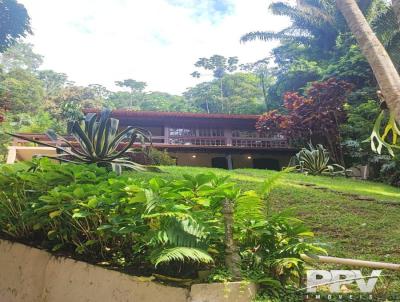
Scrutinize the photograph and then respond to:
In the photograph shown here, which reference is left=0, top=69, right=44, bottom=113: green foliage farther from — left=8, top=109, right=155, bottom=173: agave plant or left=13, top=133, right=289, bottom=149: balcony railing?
left=8, top=109, right=155, bottom=173: agave plant

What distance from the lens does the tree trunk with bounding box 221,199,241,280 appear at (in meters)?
2.34

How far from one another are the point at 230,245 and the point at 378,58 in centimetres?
216

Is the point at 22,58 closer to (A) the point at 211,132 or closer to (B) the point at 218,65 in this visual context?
(B) the point at 218,65

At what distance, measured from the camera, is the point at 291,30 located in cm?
2450

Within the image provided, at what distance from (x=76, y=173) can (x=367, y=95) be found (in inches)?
705

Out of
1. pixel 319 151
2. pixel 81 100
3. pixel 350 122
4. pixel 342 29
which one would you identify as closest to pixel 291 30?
pixel 342 29

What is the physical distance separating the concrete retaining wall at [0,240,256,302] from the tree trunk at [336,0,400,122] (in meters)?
1.88

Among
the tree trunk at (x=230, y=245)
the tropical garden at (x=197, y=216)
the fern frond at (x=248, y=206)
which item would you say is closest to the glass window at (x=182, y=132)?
the tropical garden at (x=197, y=216)

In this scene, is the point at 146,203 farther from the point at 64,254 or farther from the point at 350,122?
the point at 350,122

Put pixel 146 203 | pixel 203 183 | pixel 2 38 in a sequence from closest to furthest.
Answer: pixel 146 203, pixel 203 183, pixel 2 38

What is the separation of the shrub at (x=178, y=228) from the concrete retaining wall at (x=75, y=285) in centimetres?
12

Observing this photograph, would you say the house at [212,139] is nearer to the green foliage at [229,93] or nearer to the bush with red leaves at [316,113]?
the bush with red leaves at [316,113]

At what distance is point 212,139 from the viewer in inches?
852

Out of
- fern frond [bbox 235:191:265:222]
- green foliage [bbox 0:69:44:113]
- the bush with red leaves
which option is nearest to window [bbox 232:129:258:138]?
the bush with red leaves
